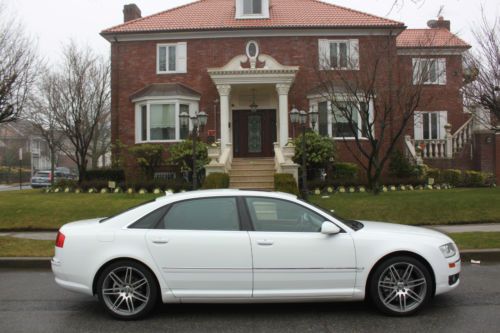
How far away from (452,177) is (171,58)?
13302mm

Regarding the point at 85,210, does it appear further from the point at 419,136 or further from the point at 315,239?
the point at 419,136

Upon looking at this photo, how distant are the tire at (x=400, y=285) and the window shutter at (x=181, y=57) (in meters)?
17.8

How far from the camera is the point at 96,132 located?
32.6 meters

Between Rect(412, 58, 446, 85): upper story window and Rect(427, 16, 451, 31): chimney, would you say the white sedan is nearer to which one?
Rect(412, 58, 446, 85): upper story window

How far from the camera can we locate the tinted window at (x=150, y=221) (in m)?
5.37

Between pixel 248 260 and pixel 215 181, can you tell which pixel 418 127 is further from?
pixel 248 260

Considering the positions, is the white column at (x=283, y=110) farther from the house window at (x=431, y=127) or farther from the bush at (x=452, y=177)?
the house window at (x=431, y=127)

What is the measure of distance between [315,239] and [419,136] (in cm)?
2152

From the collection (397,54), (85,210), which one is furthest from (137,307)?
(397,54)

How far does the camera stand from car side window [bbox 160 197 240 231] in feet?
17.5

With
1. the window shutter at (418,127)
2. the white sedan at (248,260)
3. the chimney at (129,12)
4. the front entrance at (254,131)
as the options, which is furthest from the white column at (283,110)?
the white sedan at (248,260)

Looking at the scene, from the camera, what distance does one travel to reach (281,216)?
17.8 feet

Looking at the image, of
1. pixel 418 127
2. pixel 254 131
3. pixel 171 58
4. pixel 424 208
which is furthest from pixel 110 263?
pixel 418 127

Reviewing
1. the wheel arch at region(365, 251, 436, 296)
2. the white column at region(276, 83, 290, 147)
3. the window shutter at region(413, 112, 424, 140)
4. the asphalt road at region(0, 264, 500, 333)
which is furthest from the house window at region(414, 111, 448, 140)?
the wheel arch at region(365, 251, 436, 296)
